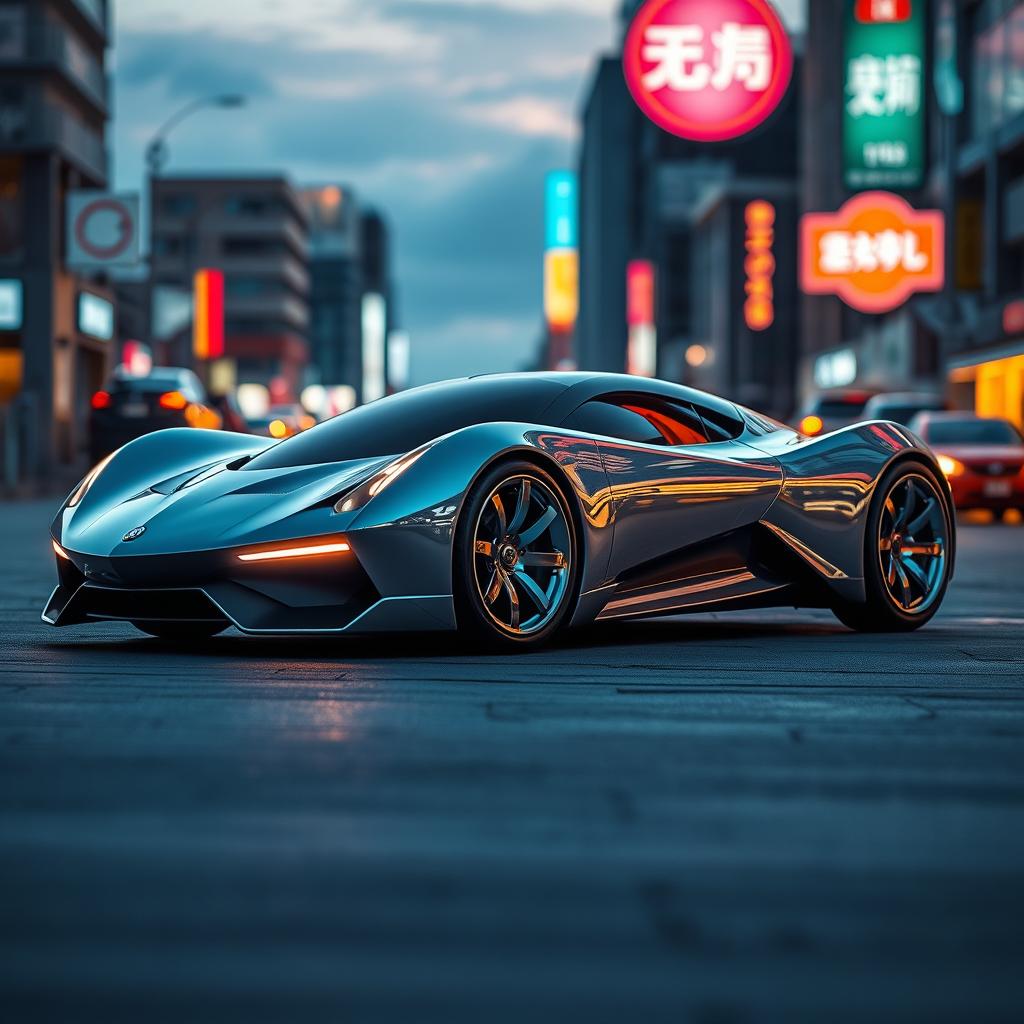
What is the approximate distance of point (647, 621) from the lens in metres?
9.03

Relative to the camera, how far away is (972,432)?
26.1m

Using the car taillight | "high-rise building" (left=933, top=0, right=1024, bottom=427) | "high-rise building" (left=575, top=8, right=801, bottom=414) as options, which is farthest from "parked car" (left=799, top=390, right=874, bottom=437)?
"high-rise building" (left=575, top=8, right=801, bottom=414)

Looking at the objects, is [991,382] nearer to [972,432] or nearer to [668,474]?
[972,432]

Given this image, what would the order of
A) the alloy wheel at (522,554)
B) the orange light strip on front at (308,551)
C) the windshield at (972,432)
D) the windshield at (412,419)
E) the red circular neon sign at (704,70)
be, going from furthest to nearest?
the red circular neon sign at (704,70) → the windshield at (972,432) → the windshield at (412,419) → the alloy wheel at (522,554) → the orange light strip on front at (308,551)

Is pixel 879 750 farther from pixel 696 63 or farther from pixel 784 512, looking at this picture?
pixel 696 63

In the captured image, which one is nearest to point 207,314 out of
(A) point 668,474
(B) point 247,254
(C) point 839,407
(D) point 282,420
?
(B) point 247,254

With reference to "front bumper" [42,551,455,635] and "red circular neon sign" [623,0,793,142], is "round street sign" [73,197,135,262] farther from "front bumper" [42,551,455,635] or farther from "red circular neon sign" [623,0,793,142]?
"front bumper" [42,551,455,635]

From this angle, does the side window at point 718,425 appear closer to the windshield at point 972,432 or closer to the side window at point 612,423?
the side window at point 612,423

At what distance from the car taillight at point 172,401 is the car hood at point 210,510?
85.4 feet

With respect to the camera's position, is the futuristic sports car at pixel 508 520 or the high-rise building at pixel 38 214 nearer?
the futuristic sports car at pixel 508 520

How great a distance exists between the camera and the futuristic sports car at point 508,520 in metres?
6.67

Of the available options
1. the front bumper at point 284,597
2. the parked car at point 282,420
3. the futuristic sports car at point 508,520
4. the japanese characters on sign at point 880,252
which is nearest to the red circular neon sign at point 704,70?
the parked car at point 282,420

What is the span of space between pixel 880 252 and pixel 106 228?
67.9 ft

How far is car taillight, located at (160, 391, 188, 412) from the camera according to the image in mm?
33281
